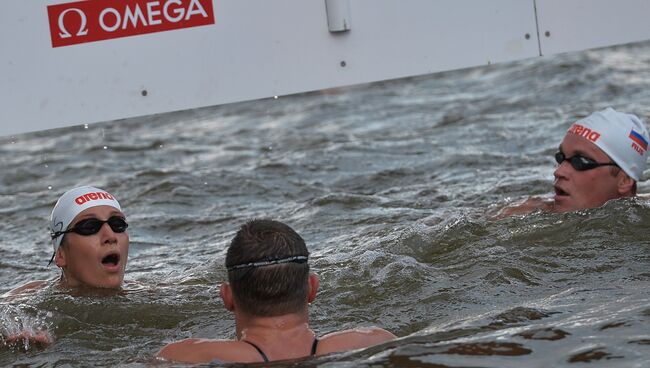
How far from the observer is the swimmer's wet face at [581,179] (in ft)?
25.6

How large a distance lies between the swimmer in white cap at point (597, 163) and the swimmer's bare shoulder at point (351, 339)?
10.2 feet

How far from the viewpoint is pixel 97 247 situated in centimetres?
693

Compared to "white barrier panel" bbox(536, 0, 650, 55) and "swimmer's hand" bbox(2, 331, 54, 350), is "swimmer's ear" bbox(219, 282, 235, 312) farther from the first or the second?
"white barrier panel" bbox(536, 0, 650, 55)

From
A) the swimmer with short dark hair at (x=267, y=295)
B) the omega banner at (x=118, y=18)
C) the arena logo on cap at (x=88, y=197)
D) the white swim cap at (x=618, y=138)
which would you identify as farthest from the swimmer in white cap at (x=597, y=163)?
the swimmer with short dark hair at (x=267, y=295)

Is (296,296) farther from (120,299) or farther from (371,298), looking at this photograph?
(120,299)

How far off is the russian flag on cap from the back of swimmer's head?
4177 mm

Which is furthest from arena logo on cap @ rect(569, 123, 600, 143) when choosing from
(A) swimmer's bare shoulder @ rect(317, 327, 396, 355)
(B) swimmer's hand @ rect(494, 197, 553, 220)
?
(A) swimmer's bare shoulder @ rect(317, 327, 396, 355)

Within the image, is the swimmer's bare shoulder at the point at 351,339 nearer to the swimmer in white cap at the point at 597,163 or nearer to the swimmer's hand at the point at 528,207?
the swimmer in white cap at the point at 597,163

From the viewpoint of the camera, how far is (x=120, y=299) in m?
6.96

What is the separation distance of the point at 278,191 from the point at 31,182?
3.66 m

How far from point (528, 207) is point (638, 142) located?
0.88 m

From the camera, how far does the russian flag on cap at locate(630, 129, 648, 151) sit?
26.3 ft

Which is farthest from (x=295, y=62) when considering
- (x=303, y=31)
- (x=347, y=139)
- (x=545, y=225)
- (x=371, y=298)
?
(x=347, y=139)

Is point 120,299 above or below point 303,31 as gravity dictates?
below
